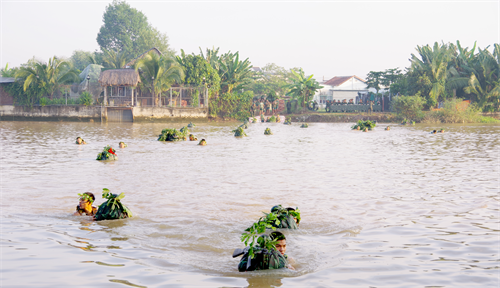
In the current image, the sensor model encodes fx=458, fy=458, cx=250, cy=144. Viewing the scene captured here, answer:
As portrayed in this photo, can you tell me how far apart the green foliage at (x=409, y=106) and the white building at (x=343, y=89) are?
771 inches

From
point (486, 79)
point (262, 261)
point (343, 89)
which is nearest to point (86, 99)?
point (486, 79)

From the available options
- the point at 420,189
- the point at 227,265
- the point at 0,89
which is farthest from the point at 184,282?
the point at 0,89

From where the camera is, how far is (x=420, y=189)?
10211 millimetres

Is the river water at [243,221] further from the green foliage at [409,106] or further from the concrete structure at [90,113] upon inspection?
the green foliage at [409,106]

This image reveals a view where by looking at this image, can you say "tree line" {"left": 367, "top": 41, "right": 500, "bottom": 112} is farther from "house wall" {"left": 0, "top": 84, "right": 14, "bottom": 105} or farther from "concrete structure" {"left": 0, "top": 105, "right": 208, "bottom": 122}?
"house wall" {"left": 0, "top": 84, "right": 14, "bottom": 105}

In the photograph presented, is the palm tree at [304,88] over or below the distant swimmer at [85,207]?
over

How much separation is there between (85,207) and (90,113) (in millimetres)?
32487

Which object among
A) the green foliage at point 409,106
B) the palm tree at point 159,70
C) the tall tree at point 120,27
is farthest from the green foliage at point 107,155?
the tall tree at point 120,27

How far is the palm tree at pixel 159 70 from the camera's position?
38.0m

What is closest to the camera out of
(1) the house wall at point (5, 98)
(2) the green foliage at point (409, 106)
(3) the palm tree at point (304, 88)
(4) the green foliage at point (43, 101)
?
(4) the green foliage at point (43, 101)

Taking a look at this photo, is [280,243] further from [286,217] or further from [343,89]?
[343,89]

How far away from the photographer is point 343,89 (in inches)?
2515

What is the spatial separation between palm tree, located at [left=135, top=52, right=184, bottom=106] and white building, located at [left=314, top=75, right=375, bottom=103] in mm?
29342

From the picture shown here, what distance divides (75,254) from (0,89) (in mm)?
41109
